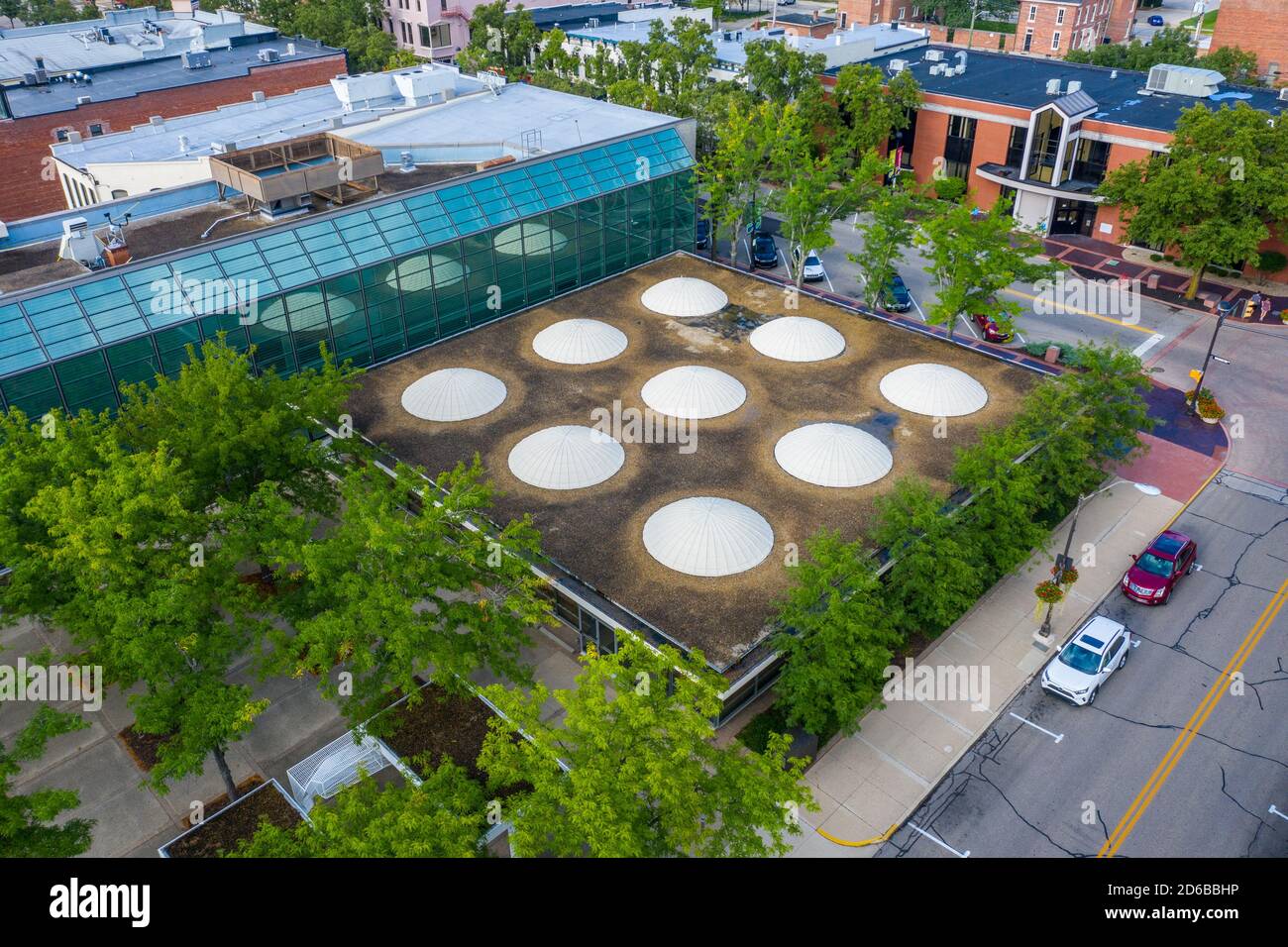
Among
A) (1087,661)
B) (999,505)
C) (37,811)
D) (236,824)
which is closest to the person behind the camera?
(37,811)

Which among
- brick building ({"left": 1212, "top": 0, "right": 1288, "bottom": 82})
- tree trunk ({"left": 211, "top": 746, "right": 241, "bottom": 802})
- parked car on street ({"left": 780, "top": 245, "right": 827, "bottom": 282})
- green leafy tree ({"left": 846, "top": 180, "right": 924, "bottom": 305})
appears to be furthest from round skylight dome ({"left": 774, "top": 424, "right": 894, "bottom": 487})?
brick building ({"left": 1212, "top": 0, "right": 1288, "bottom": 82})

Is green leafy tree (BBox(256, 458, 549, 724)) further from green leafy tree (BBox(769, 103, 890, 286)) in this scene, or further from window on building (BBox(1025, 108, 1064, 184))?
window on building (BBox(1025, 108, 1064, 184))

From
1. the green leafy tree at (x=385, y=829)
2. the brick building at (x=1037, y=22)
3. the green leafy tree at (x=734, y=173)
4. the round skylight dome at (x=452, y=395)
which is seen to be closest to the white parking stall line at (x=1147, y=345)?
the green leafy tree at (x=734, y=173)

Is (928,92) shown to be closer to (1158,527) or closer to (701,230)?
(701,230)

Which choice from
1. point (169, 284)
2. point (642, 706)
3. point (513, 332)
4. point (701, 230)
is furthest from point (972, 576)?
point (701, 230)

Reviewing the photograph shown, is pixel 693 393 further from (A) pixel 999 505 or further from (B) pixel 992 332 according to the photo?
(B) pixel 992 332

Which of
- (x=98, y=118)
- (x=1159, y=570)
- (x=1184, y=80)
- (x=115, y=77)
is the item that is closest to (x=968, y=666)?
(x=1159, y=570)

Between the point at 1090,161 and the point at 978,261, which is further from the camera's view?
the point at 1090,161
